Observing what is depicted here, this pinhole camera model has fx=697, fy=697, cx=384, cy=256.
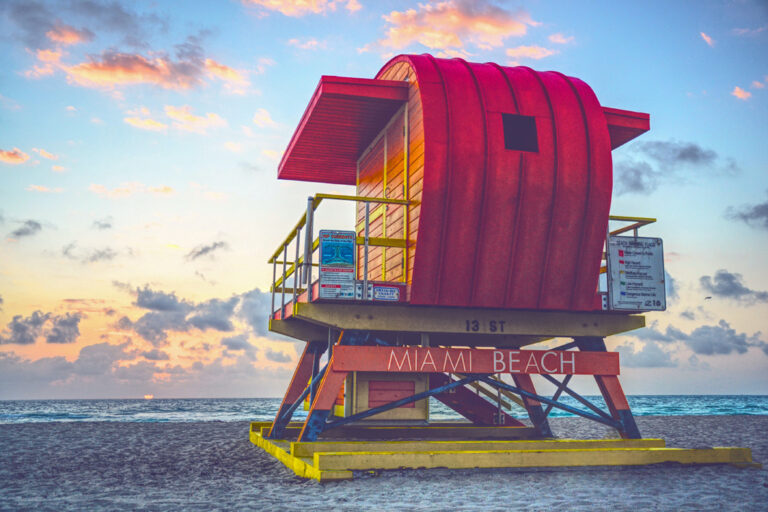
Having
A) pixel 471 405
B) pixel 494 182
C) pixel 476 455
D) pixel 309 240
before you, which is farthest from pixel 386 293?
pixel 471 405

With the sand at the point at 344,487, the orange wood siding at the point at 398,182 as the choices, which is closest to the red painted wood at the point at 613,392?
the sand at the point at 344,487

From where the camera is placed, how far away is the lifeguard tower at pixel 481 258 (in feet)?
35.7

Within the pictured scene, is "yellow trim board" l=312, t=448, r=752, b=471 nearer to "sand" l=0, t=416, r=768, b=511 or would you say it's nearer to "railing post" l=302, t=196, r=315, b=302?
"sand" l=0, t=416, r=768, b=511

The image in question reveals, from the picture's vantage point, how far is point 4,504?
8414mm

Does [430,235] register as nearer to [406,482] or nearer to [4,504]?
[406,482]

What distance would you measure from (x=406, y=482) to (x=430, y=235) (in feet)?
12.3

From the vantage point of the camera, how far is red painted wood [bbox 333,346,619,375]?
11023 millimetres

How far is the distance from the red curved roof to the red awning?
988 millimetres

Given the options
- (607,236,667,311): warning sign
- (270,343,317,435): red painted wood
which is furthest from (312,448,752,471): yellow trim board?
(270,343,317,435): red painted wood

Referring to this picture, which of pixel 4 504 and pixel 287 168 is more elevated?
pixel 287 168

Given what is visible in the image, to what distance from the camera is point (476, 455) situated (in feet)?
34.1

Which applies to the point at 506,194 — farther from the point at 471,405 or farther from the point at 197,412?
the point at 197,412

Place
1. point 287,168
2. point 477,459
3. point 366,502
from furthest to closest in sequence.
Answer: point 287,168 → point 477,459 → point 366,502

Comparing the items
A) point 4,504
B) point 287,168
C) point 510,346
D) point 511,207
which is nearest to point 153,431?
point 287,168
